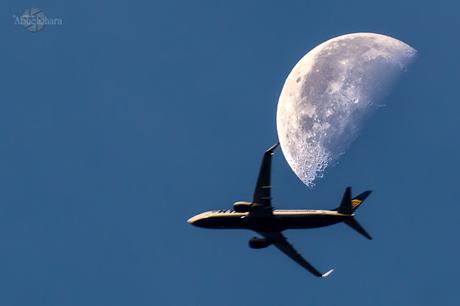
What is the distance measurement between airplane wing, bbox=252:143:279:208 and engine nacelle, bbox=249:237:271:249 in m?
9.07

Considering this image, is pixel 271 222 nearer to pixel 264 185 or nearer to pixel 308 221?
pixel 308 221

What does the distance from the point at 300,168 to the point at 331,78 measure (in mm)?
13473

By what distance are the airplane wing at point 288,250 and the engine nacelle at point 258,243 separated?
76 centimetres

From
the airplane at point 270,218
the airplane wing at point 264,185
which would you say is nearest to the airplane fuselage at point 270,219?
the airplane at point 270,218

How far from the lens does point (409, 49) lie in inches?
5891

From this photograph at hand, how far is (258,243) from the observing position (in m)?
139

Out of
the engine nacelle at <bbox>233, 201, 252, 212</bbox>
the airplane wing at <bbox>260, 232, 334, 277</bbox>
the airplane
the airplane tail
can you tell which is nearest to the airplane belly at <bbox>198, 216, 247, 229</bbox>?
the airplane

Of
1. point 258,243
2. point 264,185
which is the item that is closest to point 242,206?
point 264,185

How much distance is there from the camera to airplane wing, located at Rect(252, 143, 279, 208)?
128m

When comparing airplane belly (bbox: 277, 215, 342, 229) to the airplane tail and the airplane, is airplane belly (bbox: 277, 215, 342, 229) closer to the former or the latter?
the airplane

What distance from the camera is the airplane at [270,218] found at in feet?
422

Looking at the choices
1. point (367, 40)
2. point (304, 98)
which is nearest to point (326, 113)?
point (304, 98)

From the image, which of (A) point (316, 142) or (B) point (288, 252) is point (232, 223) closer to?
(B) point (288, 252)

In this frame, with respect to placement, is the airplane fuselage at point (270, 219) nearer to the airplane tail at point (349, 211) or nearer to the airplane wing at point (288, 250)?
the airplane tail at point (349, 211)
